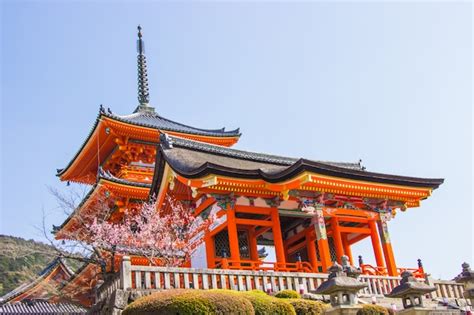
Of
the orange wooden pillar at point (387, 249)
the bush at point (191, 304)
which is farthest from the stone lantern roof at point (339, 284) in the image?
the orange wooden pillar at point (387, 249)

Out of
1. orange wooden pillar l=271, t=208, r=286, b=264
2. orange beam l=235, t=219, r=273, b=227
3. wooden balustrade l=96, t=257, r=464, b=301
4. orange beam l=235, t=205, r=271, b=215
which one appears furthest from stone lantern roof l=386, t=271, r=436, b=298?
orange beam l=235, t=205, r=271, b=215

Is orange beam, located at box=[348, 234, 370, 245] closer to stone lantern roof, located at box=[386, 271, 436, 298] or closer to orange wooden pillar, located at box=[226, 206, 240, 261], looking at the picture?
orange wooden pillar, located at box=[226, 206, 240, 261]

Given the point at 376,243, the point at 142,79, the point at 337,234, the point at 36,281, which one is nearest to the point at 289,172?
the point at 337,234

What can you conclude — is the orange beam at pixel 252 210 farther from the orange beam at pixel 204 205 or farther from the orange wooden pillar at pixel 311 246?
the orange wooden pillar at pixel 311 246

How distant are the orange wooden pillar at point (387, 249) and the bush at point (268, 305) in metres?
9.57

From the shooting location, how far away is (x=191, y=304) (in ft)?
32.8

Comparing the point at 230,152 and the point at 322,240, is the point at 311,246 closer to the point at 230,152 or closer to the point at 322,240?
the point at 322,240

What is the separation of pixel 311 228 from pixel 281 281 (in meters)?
6.95

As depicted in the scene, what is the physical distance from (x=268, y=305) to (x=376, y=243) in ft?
34.9

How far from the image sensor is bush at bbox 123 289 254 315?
998 centimetres

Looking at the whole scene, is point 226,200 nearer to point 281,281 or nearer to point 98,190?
point 281,281

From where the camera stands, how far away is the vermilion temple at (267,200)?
57.7ft

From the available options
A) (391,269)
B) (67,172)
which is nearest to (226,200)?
(391,269)

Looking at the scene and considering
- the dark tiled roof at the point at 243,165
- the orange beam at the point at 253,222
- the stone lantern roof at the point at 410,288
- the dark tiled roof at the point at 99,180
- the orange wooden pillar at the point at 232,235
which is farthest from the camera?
the dark tiled roof at the point at 99,180
